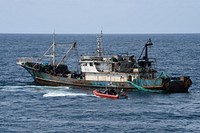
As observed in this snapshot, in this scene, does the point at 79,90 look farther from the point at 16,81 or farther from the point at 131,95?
the point at 16,81

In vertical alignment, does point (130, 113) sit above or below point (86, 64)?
below

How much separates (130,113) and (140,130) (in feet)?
37.1

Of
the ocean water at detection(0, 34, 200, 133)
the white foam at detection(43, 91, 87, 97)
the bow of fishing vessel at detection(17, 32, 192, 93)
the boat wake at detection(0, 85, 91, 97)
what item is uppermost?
the bow of fishing vessel at detection(17, 32, 192, 93)

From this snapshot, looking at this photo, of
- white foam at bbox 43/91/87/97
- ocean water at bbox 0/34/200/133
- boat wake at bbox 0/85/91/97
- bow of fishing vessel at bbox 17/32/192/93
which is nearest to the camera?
ocean water at bbox 0/34/200/133

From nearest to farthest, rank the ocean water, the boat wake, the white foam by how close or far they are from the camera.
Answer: the ocean water < the white foam < the boat wake

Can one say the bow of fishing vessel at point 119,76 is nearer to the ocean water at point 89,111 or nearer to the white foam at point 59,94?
the ocean water at point 89,111

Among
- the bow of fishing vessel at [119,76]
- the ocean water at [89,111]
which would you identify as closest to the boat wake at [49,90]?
the ocean water at [89,111]

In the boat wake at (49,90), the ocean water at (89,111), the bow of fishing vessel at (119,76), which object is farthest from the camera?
the bow of fishing vessel at (119,76)

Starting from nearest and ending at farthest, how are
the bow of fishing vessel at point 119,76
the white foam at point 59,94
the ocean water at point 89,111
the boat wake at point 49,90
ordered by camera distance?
the ocean water at point 89,111, the white foam at point 59,94, the boat wake at point 49,90, the bow of fishing vessel at point 119,76

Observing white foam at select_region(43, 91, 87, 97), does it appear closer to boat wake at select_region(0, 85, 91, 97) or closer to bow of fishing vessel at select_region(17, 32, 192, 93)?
boat wake at select_region(0, 85, 91, 97)

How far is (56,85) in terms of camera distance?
11031cm

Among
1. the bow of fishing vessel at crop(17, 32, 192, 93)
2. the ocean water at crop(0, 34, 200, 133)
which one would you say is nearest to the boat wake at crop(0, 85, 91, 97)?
the ocean water at crop(0, 34, 200, 133)

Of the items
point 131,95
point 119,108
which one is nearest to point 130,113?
point 119,108

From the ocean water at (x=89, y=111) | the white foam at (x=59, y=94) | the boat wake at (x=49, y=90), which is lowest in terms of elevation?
the ocean water at (x=89, y=111)
